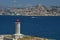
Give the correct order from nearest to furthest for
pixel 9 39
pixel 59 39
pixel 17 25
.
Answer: pixel 9 39 → pixel 17 25 → pixel 59 39

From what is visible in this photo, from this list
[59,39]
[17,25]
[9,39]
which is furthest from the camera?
[59,39]

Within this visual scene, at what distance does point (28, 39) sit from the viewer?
14.0 meters

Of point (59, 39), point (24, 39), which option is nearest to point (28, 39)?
point (24, 39)

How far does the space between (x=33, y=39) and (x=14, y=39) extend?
0.97m

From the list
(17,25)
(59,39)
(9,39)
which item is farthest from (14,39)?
(59,39)

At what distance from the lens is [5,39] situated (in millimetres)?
14312

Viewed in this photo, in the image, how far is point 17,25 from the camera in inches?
571

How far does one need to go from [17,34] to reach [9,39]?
116 cm

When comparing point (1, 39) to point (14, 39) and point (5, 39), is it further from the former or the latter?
point (14, 39)

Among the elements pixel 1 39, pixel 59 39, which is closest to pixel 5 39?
pixel 1 39

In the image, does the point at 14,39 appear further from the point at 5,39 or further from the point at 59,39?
the point at 59,39

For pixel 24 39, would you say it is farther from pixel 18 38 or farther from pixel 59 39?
pixel 59 39

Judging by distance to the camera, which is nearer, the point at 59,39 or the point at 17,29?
the point at 17,29

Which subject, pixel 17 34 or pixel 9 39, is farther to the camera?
pixel 17 34
